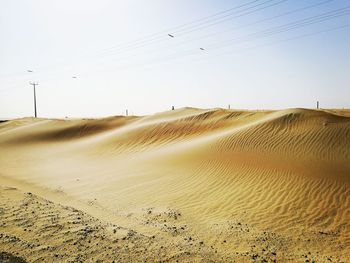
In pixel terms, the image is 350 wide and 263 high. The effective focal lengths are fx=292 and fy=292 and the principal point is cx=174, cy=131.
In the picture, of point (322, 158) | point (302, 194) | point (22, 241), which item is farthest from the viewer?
point (322, 158)

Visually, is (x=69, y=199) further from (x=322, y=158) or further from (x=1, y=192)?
(x=322, y=158)

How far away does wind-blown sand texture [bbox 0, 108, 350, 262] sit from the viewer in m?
4.90

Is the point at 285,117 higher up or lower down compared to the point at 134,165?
higher up

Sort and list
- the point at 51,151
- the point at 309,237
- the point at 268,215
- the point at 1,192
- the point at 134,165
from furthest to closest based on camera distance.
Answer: the point at 51,151 < the point at 134,165 < the point at 268,215 < the point at 1,192 < the point at 309,237

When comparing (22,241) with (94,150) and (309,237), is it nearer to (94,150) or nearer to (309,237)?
(309,237)

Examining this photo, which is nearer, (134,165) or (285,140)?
(285,140)

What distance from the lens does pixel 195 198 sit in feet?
29.6

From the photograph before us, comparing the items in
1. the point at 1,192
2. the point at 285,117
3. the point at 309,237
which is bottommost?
the point at 309,237

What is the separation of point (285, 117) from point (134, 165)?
795 cm

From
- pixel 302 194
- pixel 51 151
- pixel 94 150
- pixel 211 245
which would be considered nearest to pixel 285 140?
pixel 302 194

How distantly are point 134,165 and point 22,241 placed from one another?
926 cm

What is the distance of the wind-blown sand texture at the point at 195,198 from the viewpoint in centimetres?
490

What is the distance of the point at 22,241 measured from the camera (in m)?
4.45

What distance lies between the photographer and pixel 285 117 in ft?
48.7
